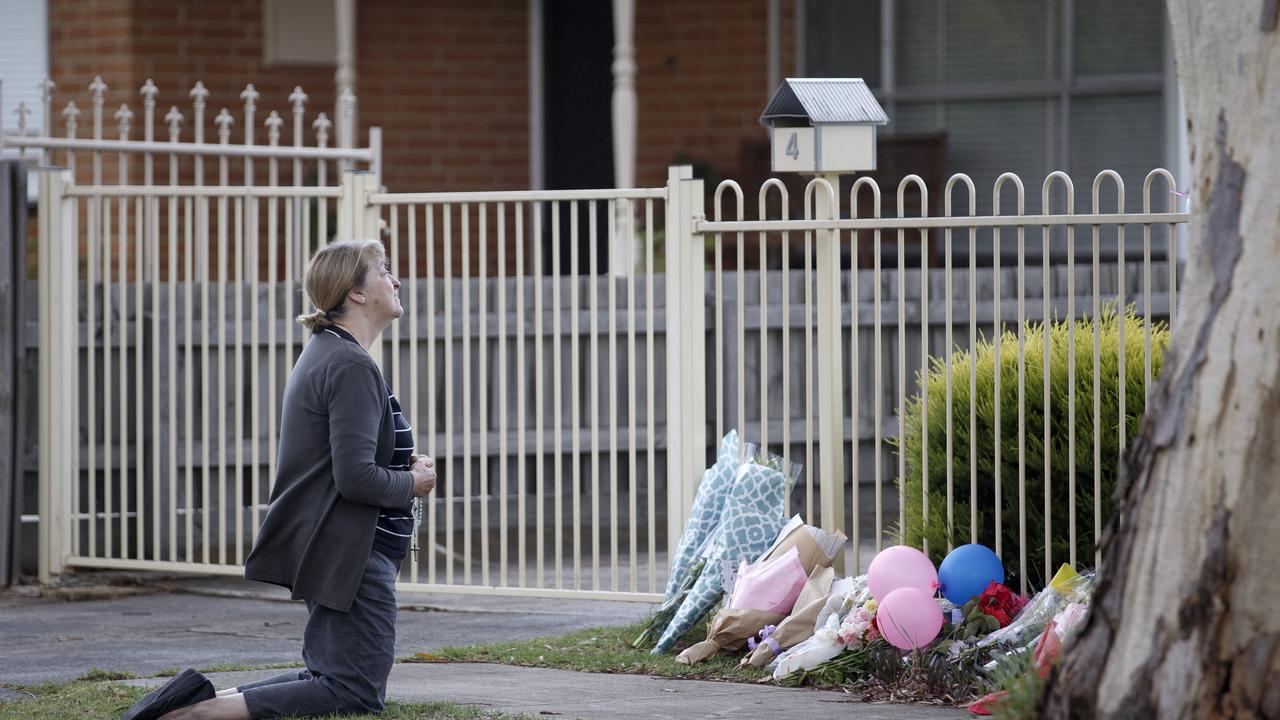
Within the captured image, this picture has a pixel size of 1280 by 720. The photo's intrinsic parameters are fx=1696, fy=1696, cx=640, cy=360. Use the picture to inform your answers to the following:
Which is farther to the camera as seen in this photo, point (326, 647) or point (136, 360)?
point (136, 360)

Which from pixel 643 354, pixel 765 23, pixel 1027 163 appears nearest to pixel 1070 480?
pixel 643 354

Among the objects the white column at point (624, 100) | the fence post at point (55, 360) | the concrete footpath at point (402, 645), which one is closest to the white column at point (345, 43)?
the white column at point (624, 100)

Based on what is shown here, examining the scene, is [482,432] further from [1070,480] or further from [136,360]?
[1070,480]

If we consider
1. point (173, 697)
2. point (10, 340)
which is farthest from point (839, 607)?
point (10, 340)

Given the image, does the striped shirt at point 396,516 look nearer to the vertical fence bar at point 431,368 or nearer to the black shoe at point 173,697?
the black shoe at point 173,697

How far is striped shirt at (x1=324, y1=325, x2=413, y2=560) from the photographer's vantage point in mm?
5023

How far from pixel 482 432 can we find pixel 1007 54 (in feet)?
19.6

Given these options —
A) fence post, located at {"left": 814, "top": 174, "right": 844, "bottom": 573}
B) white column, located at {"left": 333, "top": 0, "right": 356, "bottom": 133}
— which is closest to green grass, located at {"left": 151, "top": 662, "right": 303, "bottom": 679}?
fence post, located at {"left": 814, "top": 174, "right": 844, "bottom": 573}

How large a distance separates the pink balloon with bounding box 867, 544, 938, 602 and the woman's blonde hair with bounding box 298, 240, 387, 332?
2053 mm

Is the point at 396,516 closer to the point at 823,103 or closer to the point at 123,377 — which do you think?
the point at 823,103

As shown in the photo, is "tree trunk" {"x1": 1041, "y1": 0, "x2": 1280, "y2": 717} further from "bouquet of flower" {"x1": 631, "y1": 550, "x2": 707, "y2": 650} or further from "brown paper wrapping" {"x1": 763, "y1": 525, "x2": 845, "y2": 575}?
"bouquet of flower" {"x1": 631, "y1": 550, "x2": 707, "y2": 650}

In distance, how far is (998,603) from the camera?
19.0ft

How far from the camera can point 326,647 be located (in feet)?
16.1

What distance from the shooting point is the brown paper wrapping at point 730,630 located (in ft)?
19.8
